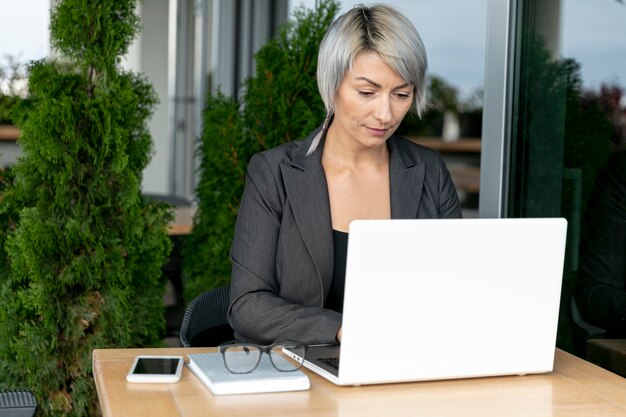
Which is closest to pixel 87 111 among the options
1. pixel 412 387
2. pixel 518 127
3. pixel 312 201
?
pixel 312 201

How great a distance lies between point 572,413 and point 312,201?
0.92 metres

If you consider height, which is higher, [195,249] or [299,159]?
[299,159]

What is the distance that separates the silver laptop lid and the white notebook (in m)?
0.09

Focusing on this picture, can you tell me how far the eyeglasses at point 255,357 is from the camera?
5.56ft

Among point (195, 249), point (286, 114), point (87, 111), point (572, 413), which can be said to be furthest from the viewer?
point (195, 249)

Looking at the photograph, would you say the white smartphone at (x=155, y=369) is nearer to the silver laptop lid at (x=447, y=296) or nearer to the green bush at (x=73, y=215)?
the silver laptop lid at (x=447, y=296)

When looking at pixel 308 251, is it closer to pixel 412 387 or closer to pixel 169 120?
pixel 412 387

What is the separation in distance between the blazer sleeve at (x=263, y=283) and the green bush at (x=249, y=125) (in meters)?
1.15

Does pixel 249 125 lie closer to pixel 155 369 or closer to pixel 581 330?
pixel 581 330

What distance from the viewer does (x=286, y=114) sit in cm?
351

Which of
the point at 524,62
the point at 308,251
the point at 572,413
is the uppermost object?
the point at 524,62

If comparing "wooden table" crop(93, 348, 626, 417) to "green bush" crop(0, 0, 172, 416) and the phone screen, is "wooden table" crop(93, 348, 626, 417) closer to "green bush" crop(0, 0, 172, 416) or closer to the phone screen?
the phone screen

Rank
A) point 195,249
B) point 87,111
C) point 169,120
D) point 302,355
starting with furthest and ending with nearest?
point 169,120, point 195,249, point 87,111, point 302,355

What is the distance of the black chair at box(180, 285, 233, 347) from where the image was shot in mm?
2439
